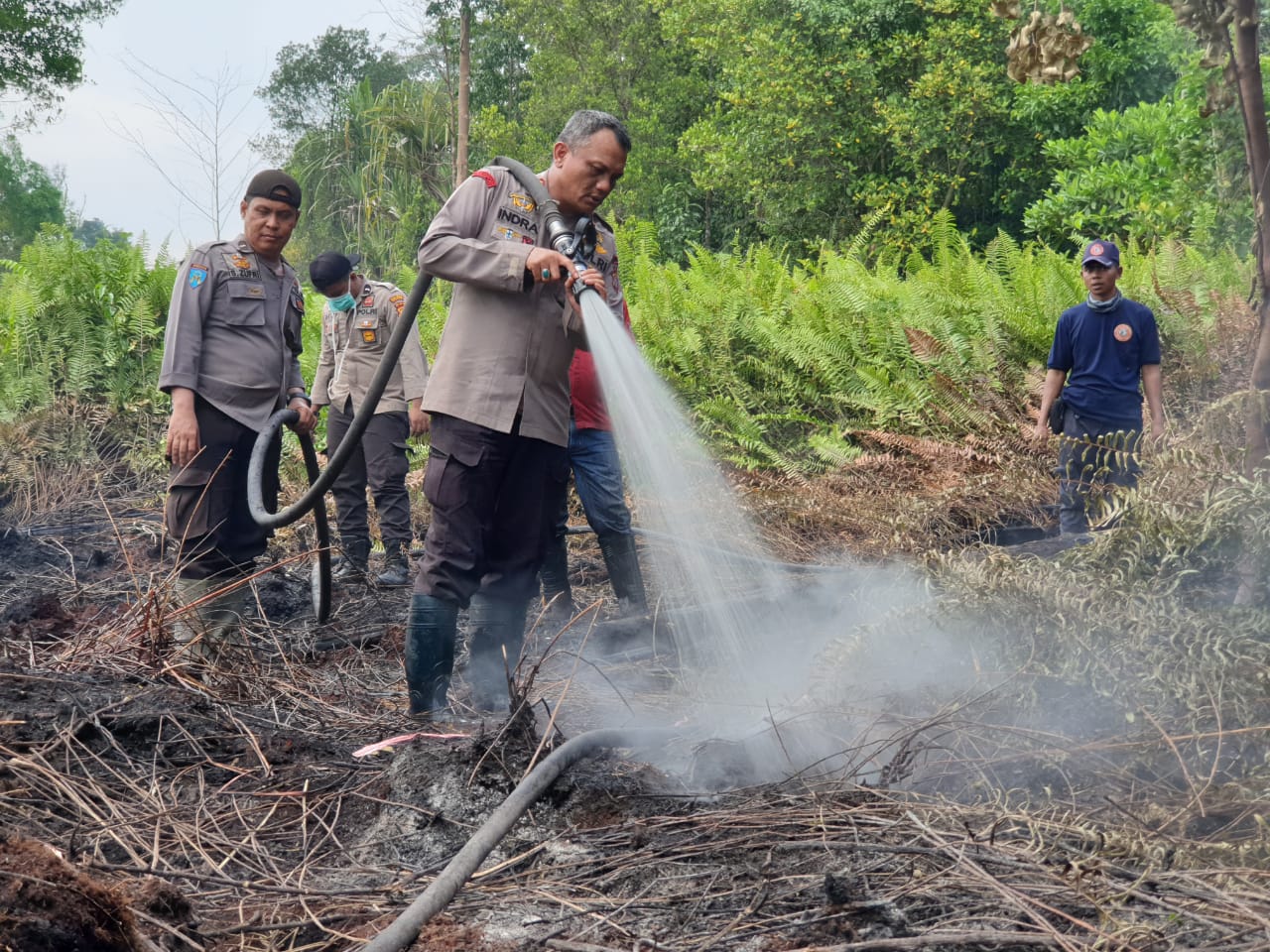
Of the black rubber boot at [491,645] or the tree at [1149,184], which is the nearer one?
the black rubber boot at [491,645]

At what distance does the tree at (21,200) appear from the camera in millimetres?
44112

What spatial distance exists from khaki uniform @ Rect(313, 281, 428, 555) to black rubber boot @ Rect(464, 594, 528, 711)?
3085 mm

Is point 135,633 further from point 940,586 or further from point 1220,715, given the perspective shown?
point 1220,715

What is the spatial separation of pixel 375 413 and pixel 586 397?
208 centimetres

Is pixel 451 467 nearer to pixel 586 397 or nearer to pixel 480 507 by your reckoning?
pixel 480 507

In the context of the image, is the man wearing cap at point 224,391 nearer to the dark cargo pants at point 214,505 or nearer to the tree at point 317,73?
the dark cargo pants at point 214,505

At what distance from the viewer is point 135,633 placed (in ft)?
13.6

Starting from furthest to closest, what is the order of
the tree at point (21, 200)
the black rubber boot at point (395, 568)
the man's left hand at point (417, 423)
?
the tree at point (21, 200) < the man's left hand at point (417, 423) < the black rubber boot at point (395, 568)

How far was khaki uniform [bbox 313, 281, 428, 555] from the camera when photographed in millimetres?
6836

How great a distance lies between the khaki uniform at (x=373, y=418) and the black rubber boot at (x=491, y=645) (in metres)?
3.09

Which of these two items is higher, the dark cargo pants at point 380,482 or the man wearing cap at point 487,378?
the man wearing cap at point 487,378

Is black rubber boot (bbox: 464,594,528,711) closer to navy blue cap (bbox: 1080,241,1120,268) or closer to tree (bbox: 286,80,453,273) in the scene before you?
navy blue cap (bbox: 1080,241,1120,268)

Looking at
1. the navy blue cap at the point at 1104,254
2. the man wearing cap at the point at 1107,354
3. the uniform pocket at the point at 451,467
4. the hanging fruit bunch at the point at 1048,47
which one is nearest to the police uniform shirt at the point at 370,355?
the uniform pocket at the point at 451,467

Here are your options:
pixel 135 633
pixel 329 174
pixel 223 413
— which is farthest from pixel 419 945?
pixel 329 174
